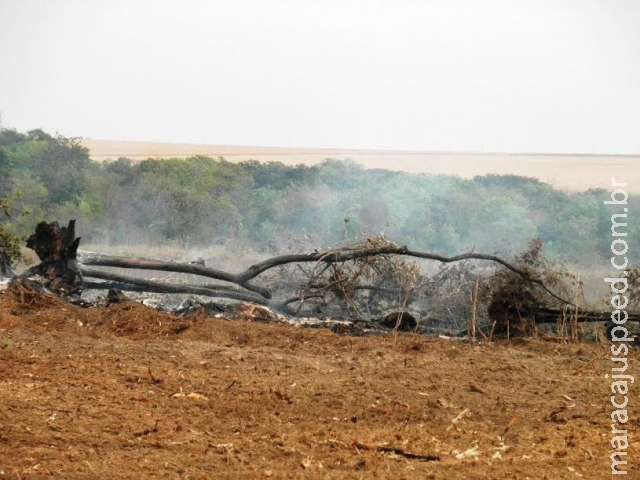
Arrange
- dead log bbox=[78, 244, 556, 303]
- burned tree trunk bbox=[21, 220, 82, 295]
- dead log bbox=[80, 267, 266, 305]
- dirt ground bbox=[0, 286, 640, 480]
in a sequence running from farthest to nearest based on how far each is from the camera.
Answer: dead log bbox=[80, 267, 266, 305]
burned tree trunk bbox=[21, 220, 82, 295]
dead log bbox=[78, 244, 556, 303]
dirt ground bbox=[0, 286, 640, 480]

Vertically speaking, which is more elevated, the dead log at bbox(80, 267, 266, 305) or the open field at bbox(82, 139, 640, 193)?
the open field at bbox(82, 139, 640, 193)

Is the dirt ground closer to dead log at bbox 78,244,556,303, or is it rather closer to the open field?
dead log at bbox 78,244,556,303

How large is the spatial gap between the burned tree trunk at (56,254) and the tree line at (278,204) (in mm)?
9472

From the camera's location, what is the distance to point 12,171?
24.7 meters

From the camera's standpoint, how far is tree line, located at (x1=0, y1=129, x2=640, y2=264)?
21578 millimetres

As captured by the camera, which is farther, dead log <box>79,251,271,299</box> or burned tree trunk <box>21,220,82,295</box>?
dead log <box>79,251,271,299</box>

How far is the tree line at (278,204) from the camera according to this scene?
70.8ft

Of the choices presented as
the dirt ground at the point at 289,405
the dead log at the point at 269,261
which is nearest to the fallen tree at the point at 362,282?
the dead log at the point at 269,261

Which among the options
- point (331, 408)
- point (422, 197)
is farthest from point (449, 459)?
point (422, 197)

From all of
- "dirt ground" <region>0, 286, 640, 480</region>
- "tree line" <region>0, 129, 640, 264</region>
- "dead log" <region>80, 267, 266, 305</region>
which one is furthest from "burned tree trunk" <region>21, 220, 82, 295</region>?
"tree line" <region>0, 129, 640, 264</region>

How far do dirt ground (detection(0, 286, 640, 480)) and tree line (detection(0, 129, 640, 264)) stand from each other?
1192 cm

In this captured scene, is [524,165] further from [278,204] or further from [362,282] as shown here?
[362,282]

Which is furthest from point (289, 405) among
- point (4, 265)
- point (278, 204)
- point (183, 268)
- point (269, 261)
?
point (278, 204)

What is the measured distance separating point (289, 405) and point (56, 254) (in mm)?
5739
